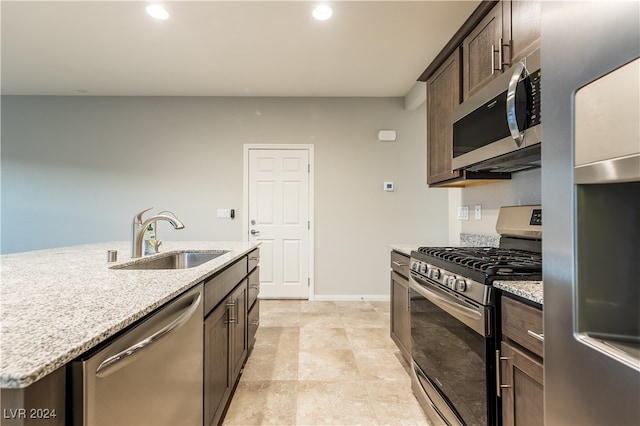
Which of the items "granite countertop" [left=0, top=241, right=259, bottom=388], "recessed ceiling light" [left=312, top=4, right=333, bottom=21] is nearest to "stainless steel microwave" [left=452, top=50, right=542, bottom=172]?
"recessed ceiling light" [left=312, top=4, right=333, bottom=21]

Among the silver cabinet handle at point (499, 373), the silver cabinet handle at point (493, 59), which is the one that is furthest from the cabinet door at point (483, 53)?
the silver cabinet handle at point (499, 373)

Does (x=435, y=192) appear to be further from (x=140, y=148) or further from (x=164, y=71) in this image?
(x=140, y=148)

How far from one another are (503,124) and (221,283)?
166cm

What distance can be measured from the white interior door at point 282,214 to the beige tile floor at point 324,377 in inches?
32.9

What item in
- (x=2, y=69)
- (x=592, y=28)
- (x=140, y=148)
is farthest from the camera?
(x=140, y=148)

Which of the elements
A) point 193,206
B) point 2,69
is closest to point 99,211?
point 193,206

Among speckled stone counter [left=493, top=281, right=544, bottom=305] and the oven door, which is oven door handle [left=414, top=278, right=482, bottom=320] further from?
speckled stone counter [left=493, top=281, right=544, bottom=305]

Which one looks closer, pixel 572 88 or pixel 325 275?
pixel 572 88

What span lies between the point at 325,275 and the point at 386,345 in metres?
1.53

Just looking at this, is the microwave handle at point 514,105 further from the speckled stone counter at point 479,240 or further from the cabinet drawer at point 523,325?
the speckled stone counter at point 479,240

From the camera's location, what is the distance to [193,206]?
3.97 m

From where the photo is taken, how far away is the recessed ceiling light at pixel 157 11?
2256 millimetres

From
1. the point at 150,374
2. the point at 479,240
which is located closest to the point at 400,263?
the point at 479,240

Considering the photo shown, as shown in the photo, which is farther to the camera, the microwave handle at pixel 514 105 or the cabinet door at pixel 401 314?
the cabinet door at pixel 401 314
